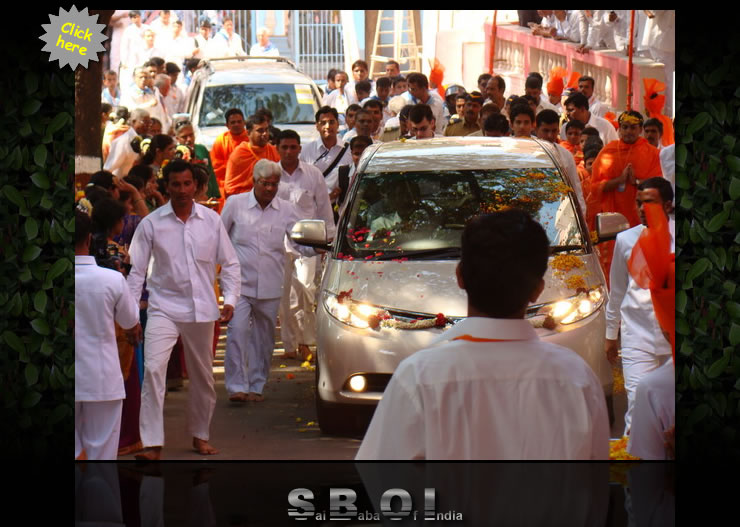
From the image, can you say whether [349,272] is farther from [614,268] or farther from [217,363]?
[217,363]

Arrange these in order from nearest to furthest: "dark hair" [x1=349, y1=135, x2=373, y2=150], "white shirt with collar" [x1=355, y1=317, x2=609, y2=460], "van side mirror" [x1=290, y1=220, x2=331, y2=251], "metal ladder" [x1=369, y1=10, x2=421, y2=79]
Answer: "white shirt with collar" [x1=355, y1=317, x2=609, y2=460]
"van side mirror" [x1=290, y1=220, x2=331, y2=251]
"dark hair" [x1=349, y1=135, x2=373, y2=150]
"metal ladder" [x1=369, y1=10, x2=421, y2=79]

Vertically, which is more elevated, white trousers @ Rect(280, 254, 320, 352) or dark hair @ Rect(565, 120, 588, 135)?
dark hair @ Rect(565, 120, 588, 135)

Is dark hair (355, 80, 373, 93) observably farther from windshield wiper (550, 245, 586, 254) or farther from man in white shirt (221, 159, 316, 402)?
windshield wiper (550, 245, 586, 254)

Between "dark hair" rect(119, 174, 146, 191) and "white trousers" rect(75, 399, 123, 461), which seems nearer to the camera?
"white trousers" rect(75, 399, 123, 461)

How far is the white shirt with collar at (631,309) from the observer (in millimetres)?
7059

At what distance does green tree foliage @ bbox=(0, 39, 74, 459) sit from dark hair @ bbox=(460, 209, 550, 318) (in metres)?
3.73

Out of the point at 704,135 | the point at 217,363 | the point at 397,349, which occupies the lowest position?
the point at 217,363

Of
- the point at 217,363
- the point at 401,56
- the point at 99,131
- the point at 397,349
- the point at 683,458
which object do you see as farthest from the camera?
the point at 401,56

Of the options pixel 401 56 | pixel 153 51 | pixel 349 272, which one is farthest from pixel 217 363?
pixel 401 56

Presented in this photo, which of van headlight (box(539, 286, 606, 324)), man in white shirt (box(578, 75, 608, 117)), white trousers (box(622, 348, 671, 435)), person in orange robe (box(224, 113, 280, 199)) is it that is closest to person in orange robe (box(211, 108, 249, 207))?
person in orange robe (box(224, 113, 280, 199))

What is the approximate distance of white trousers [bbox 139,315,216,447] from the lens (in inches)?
285

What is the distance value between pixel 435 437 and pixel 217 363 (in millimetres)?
7872

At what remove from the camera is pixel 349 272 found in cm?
761

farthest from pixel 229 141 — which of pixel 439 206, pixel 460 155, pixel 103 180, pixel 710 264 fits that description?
pixel 710 264
